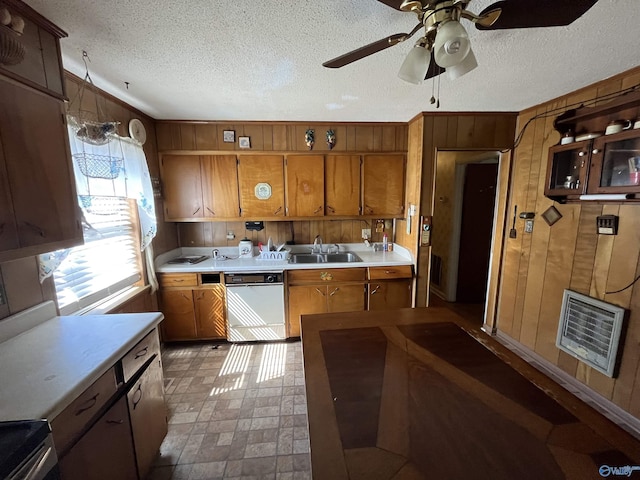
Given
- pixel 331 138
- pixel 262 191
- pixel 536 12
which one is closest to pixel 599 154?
pixel 536 12

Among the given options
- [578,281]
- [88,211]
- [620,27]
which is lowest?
[578,281]

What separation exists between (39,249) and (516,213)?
3.54m

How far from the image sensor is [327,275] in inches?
109

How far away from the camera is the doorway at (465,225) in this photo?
136 inches

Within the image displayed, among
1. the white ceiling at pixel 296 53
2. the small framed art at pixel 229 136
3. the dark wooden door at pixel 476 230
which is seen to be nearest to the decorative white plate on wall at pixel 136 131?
the white ceiling at pixel 296 53

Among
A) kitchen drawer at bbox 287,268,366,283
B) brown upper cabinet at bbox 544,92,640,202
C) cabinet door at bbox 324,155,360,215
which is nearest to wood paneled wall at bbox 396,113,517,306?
brown upper cabinet at bbox 544,92,640,202

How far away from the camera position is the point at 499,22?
0.93m

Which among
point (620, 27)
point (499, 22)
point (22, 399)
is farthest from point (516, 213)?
point (22, 399)

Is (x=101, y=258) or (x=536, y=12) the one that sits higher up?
(x=536, y=12)

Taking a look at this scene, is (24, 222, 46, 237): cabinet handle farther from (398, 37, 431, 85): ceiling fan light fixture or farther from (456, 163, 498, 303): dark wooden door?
(456, 163, 498, 303): dark wooden door

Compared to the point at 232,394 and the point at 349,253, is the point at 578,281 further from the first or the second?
the point at 232,394

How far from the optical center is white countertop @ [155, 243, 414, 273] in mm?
2660

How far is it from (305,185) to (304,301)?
1.29 m

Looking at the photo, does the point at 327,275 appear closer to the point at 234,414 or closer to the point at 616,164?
the point at 234,414
